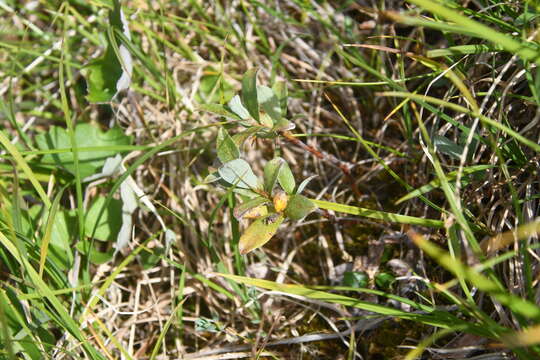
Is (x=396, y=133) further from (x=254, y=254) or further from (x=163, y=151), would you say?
(x=163, y=151)

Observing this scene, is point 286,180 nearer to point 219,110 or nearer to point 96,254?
point 219,110

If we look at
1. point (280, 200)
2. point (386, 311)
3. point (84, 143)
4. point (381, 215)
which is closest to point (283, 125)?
point (280, 200)

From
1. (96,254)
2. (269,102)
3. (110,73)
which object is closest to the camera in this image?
(269,102)

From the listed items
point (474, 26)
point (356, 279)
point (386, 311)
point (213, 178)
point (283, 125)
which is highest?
point (474, 26)

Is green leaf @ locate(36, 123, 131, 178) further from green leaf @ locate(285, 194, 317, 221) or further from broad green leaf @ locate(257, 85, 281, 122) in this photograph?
green leaf @ locate(285, 194, 317, 221)

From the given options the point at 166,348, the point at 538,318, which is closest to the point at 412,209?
the point at 538,318

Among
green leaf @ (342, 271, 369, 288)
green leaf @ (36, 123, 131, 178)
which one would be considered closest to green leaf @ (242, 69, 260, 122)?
green leaf @ (342, 271, 369, 288)

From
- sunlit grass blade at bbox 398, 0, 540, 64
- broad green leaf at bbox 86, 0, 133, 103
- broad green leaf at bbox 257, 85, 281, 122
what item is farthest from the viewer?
broad green leaf at bbox 86, 0, 133, 103
